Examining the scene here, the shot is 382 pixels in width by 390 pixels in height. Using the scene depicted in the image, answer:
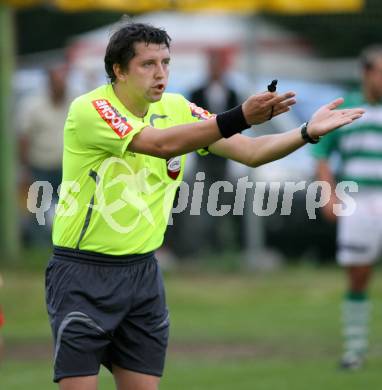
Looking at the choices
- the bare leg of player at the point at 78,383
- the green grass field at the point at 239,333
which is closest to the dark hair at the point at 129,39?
the bare leg of player at the point at 78,383

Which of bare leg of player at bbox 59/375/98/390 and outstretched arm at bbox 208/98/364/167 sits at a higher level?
outstretched arm at bbox 208/98/364/167

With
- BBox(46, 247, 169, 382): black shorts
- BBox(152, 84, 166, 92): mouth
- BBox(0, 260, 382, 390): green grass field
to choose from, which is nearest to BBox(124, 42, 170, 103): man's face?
BBox(152, 84, 166, 92): mouth

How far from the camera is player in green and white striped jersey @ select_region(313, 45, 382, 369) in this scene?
Result: 1023 centimetres

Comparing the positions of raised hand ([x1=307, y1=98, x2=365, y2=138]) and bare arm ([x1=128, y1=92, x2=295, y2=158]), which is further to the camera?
raised hand ([x1=307, y1=98, x2=365, y2=138])

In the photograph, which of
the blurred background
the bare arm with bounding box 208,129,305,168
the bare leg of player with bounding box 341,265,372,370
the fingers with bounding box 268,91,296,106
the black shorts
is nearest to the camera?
the fingers with bounding box 268,91,296,106

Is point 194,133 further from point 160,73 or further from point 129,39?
point 129,39

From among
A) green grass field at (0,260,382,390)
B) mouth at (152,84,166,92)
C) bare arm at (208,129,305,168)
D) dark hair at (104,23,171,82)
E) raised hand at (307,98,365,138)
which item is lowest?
green grass field at (0,260,382,390)

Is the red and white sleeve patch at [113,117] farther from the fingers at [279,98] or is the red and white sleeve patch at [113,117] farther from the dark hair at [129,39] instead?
the fingers at [279,98]

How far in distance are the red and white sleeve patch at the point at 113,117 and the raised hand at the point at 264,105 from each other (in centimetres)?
64

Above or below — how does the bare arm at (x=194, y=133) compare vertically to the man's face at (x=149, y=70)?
below

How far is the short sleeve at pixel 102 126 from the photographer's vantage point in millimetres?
5738

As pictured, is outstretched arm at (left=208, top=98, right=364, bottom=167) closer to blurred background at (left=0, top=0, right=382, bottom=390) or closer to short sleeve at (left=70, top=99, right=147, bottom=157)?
short sleeve at (left=70, top=99, right=147, bottom=157)

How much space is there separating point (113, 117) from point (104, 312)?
954 millimetres

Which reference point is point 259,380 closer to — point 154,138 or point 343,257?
point 343,257
